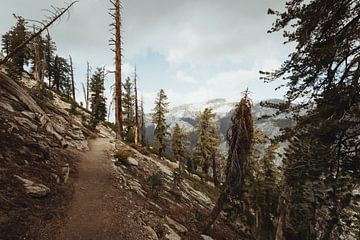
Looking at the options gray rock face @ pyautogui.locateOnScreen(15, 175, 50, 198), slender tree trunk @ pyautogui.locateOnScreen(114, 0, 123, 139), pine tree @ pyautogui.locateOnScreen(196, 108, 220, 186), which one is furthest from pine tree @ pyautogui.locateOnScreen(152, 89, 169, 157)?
gray rock face @ pyautogui.locateOnScreen(15, 175, 50, 198)

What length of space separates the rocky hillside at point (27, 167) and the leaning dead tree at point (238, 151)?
5.53 m

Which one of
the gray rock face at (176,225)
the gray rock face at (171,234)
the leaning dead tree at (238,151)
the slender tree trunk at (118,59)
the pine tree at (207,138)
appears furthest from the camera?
the pine tree at (207,138)

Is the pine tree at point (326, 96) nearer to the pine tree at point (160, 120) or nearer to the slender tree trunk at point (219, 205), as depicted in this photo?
the slender tree trunk at point (219, 205)

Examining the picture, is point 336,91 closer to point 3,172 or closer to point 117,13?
point 3,172

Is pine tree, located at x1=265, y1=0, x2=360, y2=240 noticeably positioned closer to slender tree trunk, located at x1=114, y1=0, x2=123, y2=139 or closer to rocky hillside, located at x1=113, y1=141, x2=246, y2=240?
rocky hillside, located at x1=113, y1=141, x2=246, y2=240

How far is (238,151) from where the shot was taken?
991 cm

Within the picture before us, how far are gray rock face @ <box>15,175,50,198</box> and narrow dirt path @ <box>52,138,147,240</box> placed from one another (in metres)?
0.90

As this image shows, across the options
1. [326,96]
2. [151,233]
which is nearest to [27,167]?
[151,233]

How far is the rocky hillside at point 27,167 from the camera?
609cm

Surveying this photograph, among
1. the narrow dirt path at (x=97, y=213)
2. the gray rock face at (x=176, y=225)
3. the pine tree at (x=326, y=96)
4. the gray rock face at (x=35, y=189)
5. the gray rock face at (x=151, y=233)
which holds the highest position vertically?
the pine tree at (x=326, y=96)

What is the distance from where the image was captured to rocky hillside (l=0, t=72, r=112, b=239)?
6090 millimetres

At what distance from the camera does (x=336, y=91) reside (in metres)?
6.16

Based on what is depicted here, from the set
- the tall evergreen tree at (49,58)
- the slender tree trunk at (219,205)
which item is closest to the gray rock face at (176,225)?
the slender tree trunk at (219,205)

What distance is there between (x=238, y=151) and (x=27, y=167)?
7.35 meters
